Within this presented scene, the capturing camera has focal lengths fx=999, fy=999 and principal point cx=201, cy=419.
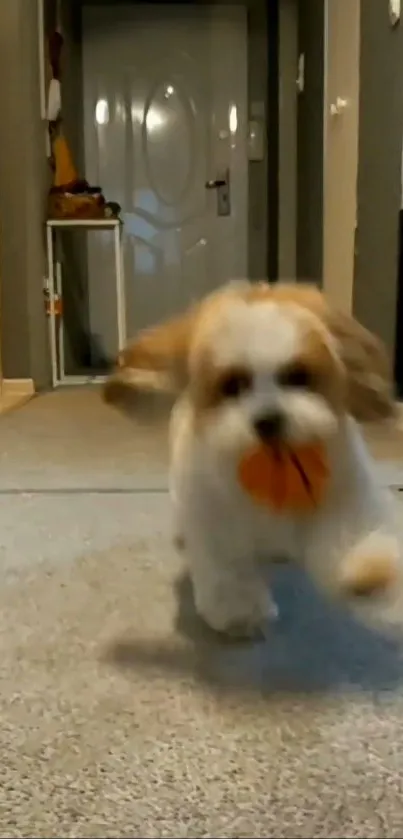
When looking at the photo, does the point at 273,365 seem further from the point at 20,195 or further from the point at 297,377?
the point at 20,195

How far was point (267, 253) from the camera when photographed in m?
4.80

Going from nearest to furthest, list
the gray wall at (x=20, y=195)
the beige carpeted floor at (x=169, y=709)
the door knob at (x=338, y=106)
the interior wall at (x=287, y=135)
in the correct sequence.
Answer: the beige carpeted floor at (x=169, y=709)
the door knob at (x=338, y=106)
the gray wall at (x=20, y=195)
the interior wall at (x=287, y=135)

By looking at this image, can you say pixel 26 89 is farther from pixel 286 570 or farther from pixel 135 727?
pixel 135 727

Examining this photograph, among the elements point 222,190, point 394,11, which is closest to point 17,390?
point 222,190

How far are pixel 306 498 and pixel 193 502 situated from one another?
0.39ft

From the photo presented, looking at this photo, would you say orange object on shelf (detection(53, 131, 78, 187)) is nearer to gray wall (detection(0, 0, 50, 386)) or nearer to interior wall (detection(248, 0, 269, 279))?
gray wall (detection(0, 0, 50, 386))

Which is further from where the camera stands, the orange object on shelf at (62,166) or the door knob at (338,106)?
the orange object on shelf at (62,166)

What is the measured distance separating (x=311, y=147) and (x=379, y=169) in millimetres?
1183

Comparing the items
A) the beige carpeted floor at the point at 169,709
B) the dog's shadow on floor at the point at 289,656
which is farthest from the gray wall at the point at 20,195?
the dog's shadow on floor at the point at 289,656

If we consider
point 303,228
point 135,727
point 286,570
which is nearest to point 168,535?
point 286,570

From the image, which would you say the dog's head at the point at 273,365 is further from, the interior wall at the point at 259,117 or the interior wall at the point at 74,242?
the interior wall at the point at 259,117

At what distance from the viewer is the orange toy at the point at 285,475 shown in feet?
2.93

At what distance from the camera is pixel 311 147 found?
13.3 feet

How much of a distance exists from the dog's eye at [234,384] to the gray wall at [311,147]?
306cm
